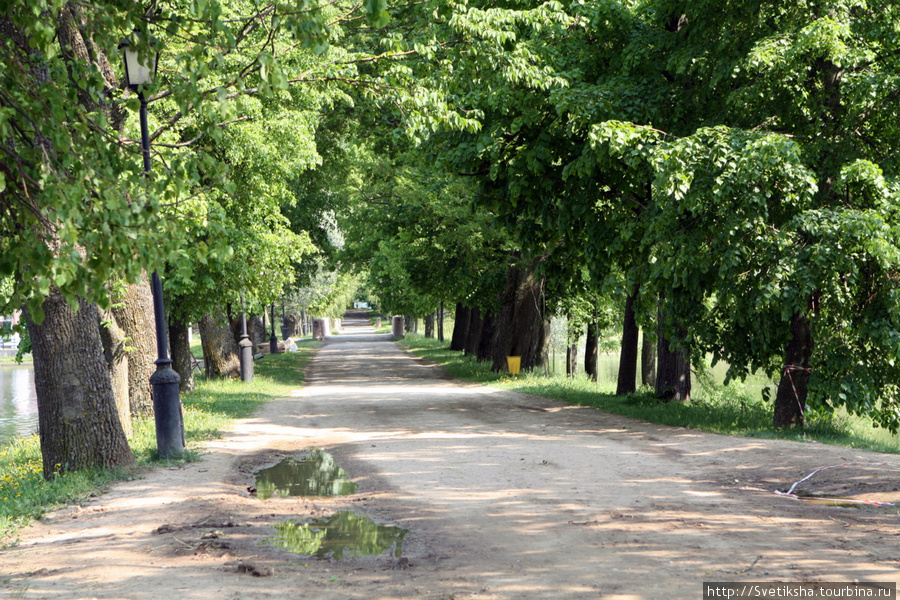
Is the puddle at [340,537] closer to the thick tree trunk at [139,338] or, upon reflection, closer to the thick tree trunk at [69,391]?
the thick tree trunk at [69,391]

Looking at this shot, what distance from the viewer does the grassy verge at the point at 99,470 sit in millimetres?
7887

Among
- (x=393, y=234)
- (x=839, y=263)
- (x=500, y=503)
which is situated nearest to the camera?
(x=500, y=503)

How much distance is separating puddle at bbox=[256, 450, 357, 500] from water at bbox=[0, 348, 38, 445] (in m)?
8.52

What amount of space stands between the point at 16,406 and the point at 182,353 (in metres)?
7.24

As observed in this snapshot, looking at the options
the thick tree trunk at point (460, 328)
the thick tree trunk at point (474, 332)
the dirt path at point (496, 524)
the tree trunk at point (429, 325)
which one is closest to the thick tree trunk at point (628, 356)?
the dirt path at point (496, 524)

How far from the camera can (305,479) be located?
32.1 feet

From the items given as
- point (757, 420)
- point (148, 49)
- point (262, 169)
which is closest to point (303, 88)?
point (262, 169)

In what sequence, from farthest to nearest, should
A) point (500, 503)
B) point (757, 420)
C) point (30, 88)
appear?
point (757, 420) → point (500, 503) → point (30, 88)

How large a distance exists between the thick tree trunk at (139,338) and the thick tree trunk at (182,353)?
18.6 feet

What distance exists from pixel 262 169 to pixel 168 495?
11.4 meters

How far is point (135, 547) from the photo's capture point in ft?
21.0

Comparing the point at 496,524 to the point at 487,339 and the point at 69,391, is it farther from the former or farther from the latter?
the point at 487,339

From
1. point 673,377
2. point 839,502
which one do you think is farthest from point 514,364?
point 839,502

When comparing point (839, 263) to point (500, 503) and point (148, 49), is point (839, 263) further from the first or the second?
point (148, 49)
